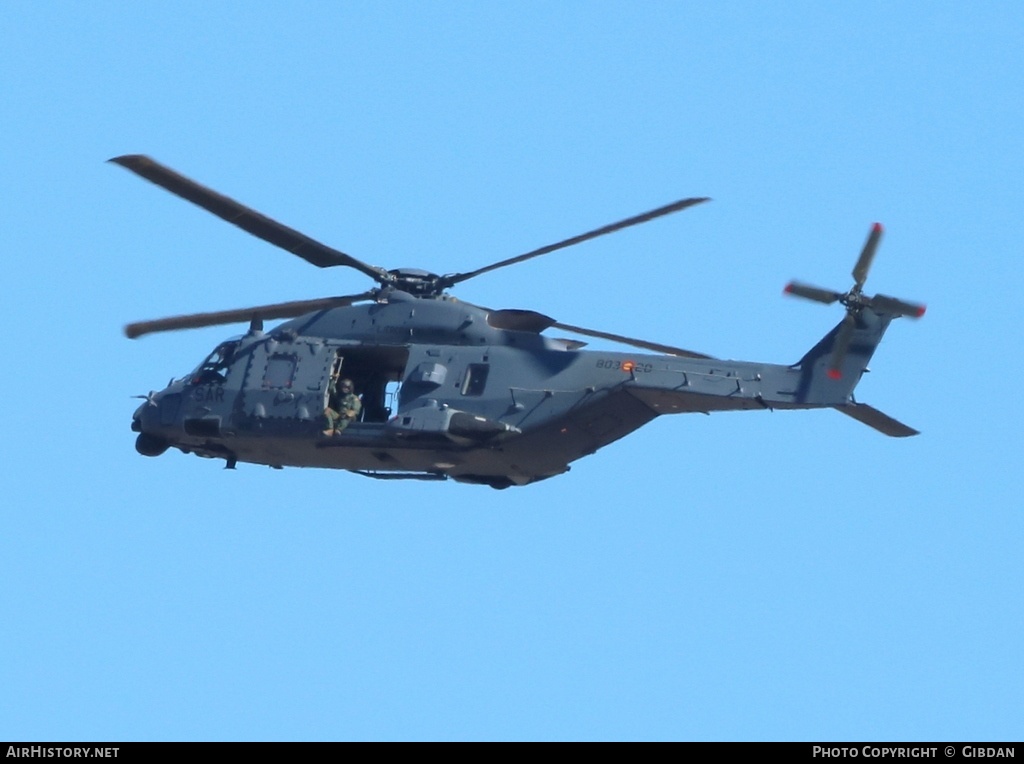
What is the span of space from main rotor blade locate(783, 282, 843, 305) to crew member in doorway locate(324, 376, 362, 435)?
26.3 ft

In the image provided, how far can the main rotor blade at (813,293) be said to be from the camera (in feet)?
99.6

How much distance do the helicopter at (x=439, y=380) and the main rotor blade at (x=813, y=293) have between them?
0.9 inches

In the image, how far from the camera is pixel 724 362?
31.2 m

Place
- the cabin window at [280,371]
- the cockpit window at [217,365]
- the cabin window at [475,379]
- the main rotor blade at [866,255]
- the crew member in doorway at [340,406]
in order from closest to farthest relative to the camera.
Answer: the main rotor blade at [866,255]
the cabin window at [475,379]
the crew member in doorway at [340,406]
the cabin window at [280,371]
the cockpit window at [217,365]

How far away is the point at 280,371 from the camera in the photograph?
34.3 metres

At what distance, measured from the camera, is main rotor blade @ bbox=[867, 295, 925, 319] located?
3002cm

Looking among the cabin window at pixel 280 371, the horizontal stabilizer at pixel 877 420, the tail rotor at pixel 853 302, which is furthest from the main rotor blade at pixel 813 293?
the cabin window at pixel 280 371

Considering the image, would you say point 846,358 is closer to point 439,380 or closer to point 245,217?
point 439,380

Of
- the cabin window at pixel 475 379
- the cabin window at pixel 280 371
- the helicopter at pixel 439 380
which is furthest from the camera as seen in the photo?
the cabin window at pixel 280 371

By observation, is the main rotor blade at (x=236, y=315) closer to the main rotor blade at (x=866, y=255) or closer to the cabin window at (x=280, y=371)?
the cabin window at (x=280, y=371)

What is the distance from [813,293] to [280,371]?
9748mm

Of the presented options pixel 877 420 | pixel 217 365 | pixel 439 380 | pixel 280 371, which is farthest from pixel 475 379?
pixel 877 420

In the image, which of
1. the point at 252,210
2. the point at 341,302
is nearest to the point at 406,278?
the point at 341,302
